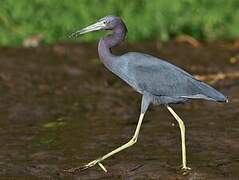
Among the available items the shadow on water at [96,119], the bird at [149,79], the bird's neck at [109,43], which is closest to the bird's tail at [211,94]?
the bird at [149,79]

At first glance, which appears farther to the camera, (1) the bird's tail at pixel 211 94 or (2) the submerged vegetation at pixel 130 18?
(2) the submerged vegetation at pixel 130 18

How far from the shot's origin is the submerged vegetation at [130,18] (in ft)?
40.7

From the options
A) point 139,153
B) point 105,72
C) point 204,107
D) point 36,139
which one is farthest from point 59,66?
point 139,153

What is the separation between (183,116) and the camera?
9.08m

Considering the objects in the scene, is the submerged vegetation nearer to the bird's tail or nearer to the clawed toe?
the bird's tail

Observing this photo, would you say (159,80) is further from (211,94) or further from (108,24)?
(108,24)

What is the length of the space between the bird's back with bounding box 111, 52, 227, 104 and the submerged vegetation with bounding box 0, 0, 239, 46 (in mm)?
5734

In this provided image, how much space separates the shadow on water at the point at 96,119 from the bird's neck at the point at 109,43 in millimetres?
889

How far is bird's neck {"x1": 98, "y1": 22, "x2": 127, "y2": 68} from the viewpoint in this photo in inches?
267

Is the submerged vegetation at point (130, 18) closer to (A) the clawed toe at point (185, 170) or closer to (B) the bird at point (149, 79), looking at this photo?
(B) the bird at point (149, 79)

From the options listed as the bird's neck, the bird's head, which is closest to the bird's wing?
the bird's neck

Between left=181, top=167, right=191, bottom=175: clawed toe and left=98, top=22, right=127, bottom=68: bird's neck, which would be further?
left=98, top=22, right=127, bottom=68: bird's neck

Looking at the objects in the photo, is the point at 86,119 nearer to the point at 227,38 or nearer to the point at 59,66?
the point at 59,66

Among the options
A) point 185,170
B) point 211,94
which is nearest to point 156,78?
point 211,94
